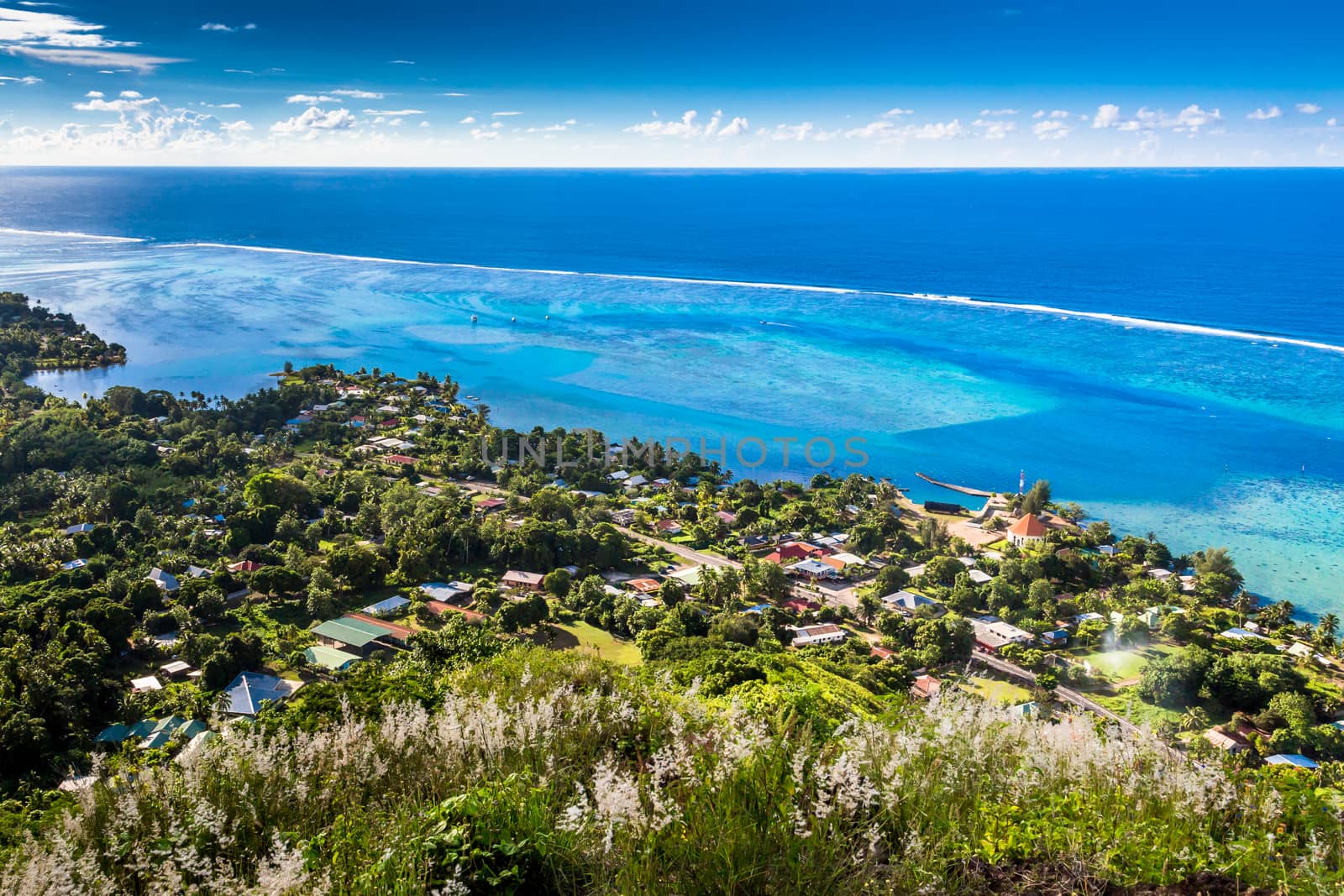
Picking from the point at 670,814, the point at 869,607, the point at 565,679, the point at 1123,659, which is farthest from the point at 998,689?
the point at 670,814

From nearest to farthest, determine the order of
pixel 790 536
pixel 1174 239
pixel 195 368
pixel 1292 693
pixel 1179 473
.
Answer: pixel 1292 693
pixel 790 536
pixel 1179 473
pixel 195 368
pixel 1174 239

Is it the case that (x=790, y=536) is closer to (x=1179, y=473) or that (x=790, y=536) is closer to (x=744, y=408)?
(x=744, y=408)

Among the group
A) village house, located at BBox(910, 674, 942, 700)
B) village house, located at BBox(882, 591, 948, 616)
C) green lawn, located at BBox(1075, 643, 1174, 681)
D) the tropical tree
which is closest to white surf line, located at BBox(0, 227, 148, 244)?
village house, located at BBox(882, 591, 948, 616)

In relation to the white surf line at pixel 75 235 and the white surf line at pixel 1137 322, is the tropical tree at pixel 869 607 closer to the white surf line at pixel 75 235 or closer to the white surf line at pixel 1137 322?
the white surf line at pixel 1137 322

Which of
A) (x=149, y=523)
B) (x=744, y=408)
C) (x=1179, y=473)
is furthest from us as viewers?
(x=744, y=408)

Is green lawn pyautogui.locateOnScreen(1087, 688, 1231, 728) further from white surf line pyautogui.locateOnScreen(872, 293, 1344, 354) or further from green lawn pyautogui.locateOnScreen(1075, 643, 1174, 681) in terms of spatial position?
white surf line pyautogui.locateOnScreen(872, 293, 1344, 354)

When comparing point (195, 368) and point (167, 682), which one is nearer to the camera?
point (167, 682)

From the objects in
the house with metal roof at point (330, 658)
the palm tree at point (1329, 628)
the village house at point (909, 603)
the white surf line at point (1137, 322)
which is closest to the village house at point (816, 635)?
the village house at point (909, 603)

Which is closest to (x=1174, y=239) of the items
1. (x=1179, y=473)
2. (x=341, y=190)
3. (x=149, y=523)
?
(x=1179, y=473)
